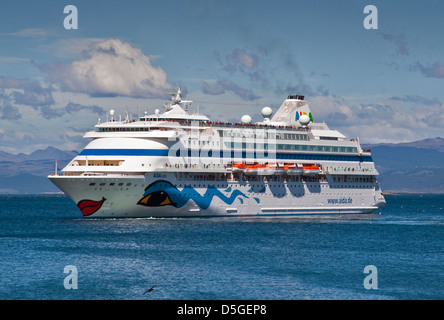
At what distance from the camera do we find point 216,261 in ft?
143

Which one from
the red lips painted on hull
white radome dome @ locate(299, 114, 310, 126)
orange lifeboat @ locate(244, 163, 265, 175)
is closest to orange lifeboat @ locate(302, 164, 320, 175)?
white radome dome @ locate(299, 114, 310, 126)

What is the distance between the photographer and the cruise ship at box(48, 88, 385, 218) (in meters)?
64.4

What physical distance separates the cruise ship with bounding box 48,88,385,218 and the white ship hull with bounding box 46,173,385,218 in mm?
91

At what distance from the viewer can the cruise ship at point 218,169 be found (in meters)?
64.4

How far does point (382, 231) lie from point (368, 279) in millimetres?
27620

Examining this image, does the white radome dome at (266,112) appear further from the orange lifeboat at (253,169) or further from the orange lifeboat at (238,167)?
the orange lifeboat at (238,167)

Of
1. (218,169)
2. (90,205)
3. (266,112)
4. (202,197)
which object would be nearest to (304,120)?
(266,112)

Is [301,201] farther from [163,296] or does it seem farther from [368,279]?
[163,296]

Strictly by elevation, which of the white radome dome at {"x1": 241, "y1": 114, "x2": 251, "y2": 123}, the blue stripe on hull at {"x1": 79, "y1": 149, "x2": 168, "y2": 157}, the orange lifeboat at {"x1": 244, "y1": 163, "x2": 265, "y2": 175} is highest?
the white radome dome at {"x1": 241, "y1": 114, "x2": 251, "y2": 123}

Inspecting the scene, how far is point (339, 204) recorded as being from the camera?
83188mm

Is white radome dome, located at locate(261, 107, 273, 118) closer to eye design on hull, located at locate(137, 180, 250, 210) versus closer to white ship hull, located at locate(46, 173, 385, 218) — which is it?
white ship hull, located at locate(46, 173, 385, 218)

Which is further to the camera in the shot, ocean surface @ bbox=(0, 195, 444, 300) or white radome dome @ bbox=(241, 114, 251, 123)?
white radome dome @ bbox=(241, 114, 251, 123)

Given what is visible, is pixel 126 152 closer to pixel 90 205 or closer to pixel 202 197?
pixel 90 205

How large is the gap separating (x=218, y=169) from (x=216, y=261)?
27446 mm
